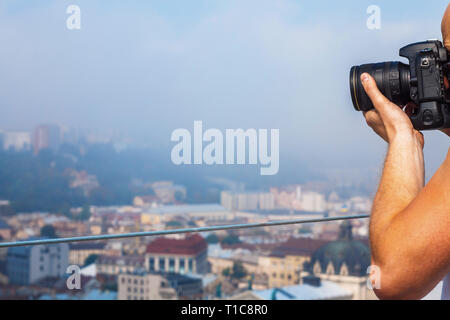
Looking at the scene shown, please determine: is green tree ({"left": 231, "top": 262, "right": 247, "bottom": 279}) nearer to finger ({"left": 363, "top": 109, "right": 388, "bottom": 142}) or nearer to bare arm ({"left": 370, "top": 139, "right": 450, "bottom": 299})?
finger ({"left": 363, "top": 109, "right": 388, "bottom": 142})

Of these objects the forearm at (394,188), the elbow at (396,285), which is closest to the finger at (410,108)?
the forearm at (394,188)

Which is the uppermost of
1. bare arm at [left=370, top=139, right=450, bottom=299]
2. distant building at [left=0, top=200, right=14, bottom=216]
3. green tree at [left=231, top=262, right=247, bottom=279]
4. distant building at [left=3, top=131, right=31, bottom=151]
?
distant building at [left=3, top=131, right=31, bottom=151]

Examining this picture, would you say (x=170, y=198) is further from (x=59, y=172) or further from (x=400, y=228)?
(x=400, y=228)

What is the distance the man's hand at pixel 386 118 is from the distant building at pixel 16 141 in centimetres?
1716

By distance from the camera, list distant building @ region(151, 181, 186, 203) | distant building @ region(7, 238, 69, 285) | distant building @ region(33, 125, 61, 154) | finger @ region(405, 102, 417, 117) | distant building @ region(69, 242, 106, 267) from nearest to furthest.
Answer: finger @ region(405, 102, 417, 117), distant building @ region(69, 242, 106, 267), distant building @ region(7, 238, 69, 285), distant building @ region(151, 181, 186, 203), distant building @ region(33, 125, 61, 154)

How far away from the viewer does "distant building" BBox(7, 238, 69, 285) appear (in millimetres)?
14766

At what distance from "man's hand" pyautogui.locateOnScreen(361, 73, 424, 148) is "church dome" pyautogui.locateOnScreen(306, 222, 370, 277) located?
533 inches

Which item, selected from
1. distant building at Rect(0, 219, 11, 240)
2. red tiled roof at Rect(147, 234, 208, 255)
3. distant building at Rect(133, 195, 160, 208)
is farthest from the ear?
distant building at Rect(0, 219, 11, 240)

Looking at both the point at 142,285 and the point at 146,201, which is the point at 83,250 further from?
the point at 146,201

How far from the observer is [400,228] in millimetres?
356
